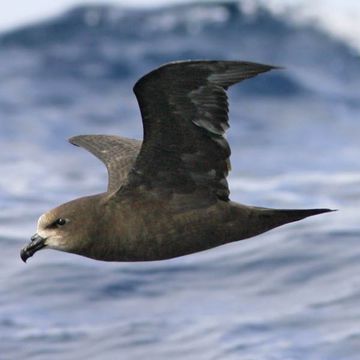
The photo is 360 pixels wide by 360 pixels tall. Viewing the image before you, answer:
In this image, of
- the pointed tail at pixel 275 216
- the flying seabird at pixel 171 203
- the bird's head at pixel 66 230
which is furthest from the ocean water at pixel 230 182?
the bird's head at pixel 66 230

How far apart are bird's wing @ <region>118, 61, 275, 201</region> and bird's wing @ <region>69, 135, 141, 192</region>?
2.36ft

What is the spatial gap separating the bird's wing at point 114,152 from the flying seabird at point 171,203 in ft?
2.22

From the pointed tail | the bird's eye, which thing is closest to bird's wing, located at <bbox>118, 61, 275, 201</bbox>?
the pointed tail

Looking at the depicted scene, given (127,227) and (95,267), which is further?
(95,267)

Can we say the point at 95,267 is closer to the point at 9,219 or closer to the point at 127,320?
the point at 127,320

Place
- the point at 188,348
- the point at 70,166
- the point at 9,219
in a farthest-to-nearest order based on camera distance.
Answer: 1. the point at 70,166
2. the point at 9,219
3. the point at 188,348

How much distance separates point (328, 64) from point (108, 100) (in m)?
4.55

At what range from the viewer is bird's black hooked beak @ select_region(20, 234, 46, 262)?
9320 millimetres

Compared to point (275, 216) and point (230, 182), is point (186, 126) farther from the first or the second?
point (230, 182)

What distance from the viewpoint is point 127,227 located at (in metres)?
9.47

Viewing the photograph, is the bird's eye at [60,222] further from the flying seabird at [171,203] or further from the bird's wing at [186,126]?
the bird's wing at [186,126]

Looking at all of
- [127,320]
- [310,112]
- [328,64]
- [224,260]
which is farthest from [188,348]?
[328,64]

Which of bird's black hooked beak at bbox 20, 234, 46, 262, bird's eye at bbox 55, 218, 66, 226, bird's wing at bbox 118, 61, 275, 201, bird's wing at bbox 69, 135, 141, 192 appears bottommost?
bird's black hooked beak at bbox 20, 234, 46, 262

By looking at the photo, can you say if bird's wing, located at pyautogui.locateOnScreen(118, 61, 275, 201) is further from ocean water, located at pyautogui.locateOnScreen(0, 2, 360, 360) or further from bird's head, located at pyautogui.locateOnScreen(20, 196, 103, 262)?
ocean water, located at pyautogui.locateOnScreen(0, 2, 360, 360)
